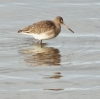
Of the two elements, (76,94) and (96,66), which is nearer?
Answer: (76,94)

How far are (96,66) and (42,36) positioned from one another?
3.19 m

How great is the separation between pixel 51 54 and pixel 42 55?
0.95 feet

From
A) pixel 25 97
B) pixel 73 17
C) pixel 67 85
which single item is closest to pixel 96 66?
pixel 67 85

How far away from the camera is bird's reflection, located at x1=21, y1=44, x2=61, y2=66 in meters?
13.1

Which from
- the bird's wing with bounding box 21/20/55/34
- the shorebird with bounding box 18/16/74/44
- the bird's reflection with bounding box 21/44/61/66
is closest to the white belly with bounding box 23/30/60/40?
the shorebird with bounding box 18/16/74/44

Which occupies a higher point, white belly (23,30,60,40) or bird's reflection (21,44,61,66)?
white belly (23,30,60,40)

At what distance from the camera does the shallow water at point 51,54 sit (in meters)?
11.0

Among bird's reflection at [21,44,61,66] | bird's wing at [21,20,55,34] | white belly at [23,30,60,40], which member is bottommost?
bird's reflection at [21,44,61,66]

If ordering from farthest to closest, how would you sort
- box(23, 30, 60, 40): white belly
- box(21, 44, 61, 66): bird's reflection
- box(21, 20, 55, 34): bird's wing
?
box(21, 20, 55, 34): bird's wing < box(23, 30, 60, 40): white belly < box(21, 44, 61, 66): bird's reflection

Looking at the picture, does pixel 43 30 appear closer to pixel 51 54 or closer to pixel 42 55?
pixel 51 54

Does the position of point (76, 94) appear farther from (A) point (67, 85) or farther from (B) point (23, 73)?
(B) point (23, 73)

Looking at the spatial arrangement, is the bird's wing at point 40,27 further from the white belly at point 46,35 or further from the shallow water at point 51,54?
the shallow water at point 51,54

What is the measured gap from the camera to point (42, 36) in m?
15.6

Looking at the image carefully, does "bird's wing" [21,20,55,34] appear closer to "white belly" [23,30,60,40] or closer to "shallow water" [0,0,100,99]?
"white belly" [23,30,60,40]
